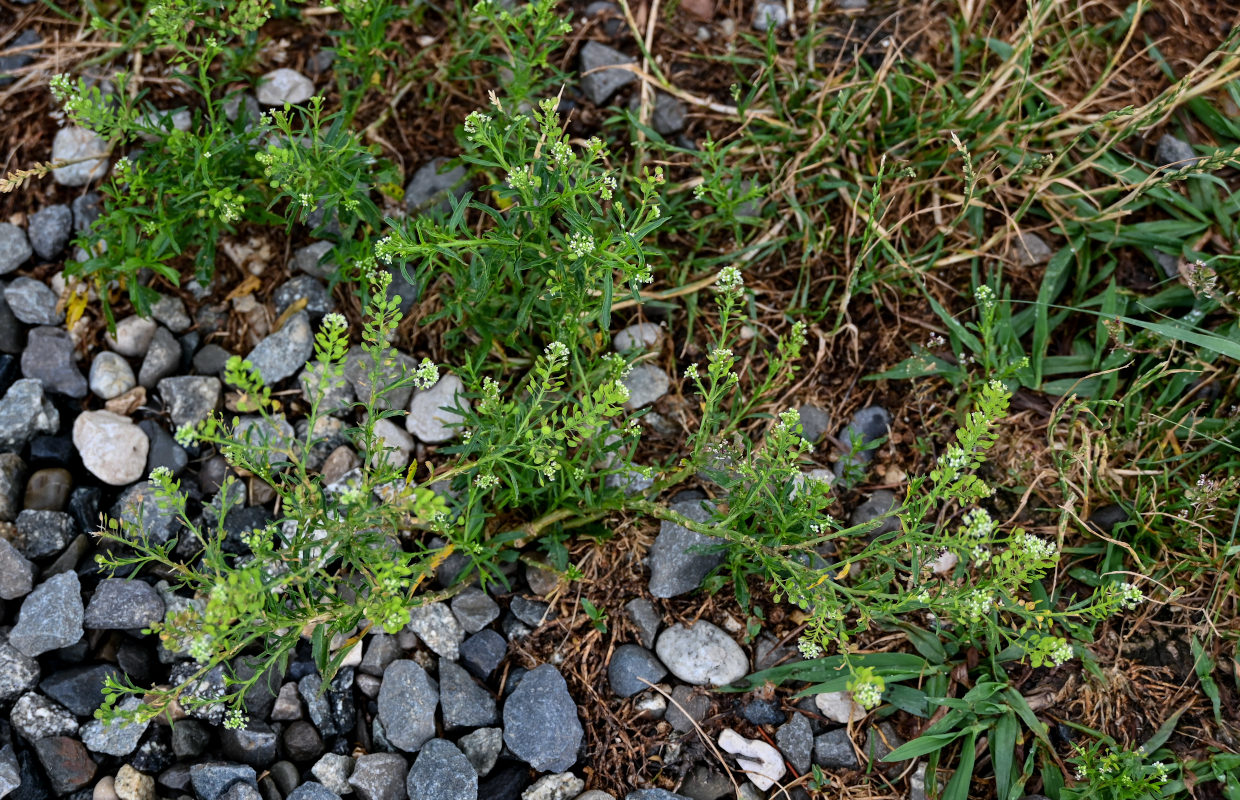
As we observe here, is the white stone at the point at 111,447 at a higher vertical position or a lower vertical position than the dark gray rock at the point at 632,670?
higher

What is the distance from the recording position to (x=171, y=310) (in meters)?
3.79

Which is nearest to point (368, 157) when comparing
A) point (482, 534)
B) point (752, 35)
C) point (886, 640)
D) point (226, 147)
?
point (226, 147)

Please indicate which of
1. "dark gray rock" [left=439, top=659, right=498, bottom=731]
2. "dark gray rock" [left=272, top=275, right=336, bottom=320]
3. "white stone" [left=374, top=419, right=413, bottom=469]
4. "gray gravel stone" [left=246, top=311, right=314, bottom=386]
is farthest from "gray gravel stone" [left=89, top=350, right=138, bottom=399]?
"dark gray rock" [left=439, top=659, right=498, bottom=731]

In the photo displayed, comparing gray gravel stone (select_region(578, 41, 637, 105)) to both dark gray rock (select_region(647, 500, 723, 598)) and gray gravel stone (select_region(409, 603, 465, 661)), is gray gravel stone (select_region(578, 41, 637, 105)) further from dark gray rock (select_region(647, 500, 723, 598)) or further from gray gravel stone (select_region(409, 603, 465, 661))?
gray gravel stone (select_region(409, 603, 465, 661))

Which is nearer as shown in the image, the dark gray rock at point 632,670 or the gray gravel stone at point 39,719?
the gray gravel stone at point 39,719

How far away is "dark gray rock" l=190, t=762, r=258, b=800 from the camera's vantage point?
3025mm

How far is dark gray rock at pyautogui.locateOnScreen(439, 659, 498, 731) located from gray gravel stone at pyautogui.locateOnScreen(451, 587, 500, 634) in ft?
0.52

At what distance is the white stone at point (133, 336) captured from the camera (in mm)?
3740

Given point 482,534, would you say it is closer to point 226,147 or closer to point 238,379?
point 238,379

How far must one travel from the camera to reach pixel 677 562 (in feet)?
10.9

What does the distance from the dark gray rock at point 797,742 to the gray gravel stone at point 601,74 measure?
8.81ft

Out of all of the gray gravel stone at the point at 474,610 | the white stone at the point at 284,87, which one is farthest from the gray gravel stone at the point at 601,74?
the gray gravel stone at the point at 474,610

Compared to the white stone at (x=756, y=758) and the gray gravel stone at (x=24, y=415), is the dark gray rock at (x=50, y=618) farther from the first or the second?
the white stone at (x=756, y=758)

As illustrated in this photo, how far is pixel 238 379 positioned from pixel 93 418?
5.15 feet
